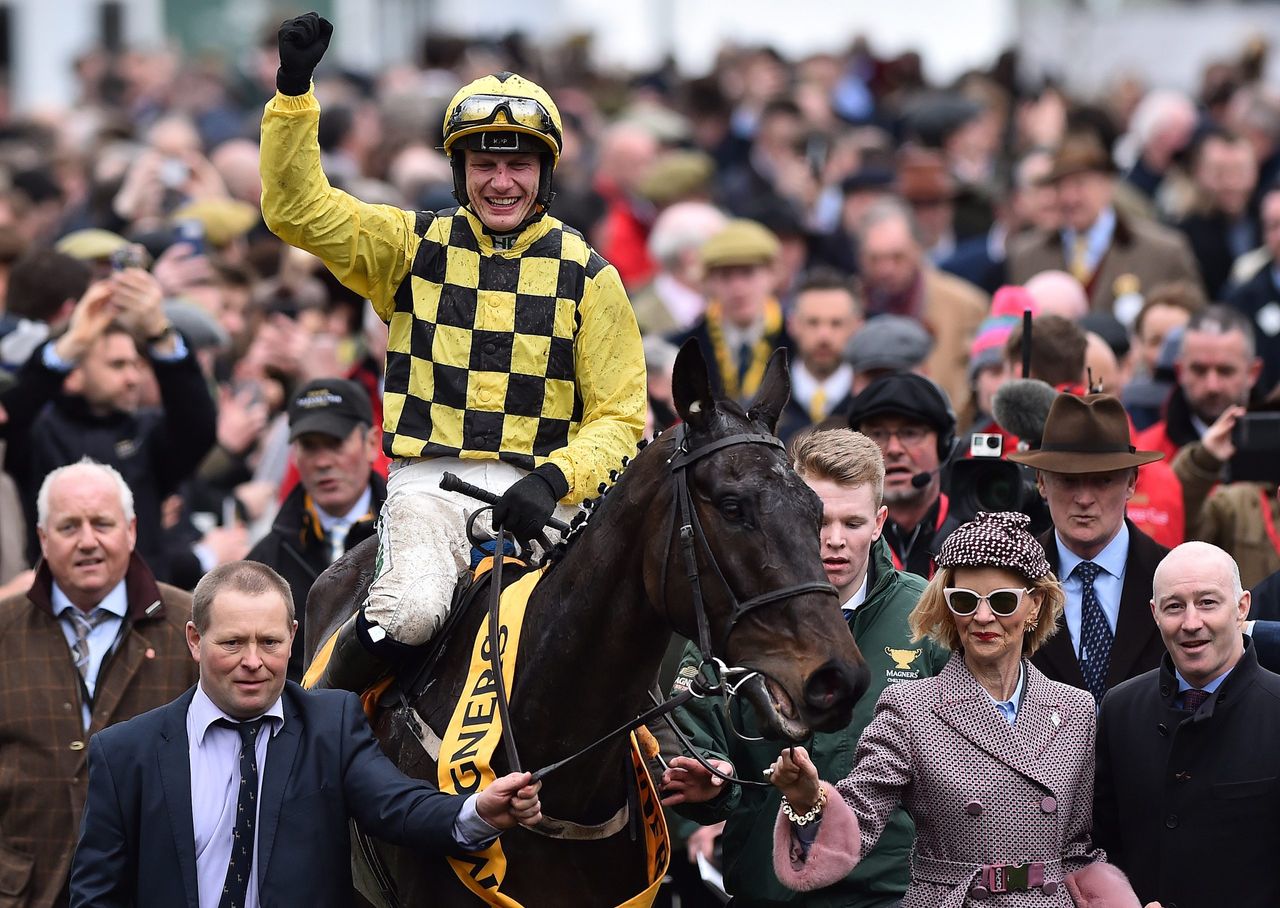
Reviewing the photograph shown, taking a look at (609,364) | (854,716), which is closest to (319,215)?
(609,364)

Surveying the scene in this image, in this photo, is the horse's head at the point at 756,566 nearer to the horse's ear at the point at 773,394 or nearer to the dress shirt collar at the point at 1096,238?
the horse's ear at the point at 773,394

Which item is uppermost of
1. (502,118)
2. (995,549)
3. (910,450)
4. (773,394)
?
(502,118)

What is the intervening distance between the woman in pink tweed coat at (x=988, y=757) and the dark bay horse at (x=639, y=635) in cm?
56

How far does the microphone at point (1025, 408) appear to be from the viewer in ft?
25.9

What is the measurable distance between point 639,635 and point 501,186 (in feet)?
4.98

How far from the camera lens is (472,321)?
21.2ft

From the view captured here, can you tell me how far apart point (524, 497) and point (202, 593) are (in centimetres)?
93

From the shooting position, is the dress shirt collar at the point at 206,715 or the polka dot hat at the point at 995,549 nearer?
the dress shirt collar at the point at 206,715

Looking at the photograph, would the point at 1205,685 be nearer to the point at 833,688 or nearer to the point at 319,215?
the point at 833,688

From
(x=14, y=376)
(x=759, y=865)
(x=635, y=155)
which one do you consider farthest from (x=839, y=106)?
(x=759, y=865)

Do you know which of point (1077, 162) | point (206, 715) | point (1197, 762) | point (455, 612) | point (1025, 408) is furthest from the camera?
point (1077, 162)

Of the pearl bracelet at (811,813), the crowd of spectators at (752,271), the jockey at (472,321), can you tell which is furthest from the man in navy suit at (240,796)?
the crowd of spectators at (752,271)

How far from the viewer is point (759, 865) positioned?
255 inches

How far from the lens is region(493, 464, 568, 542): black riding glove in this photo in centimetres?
584
